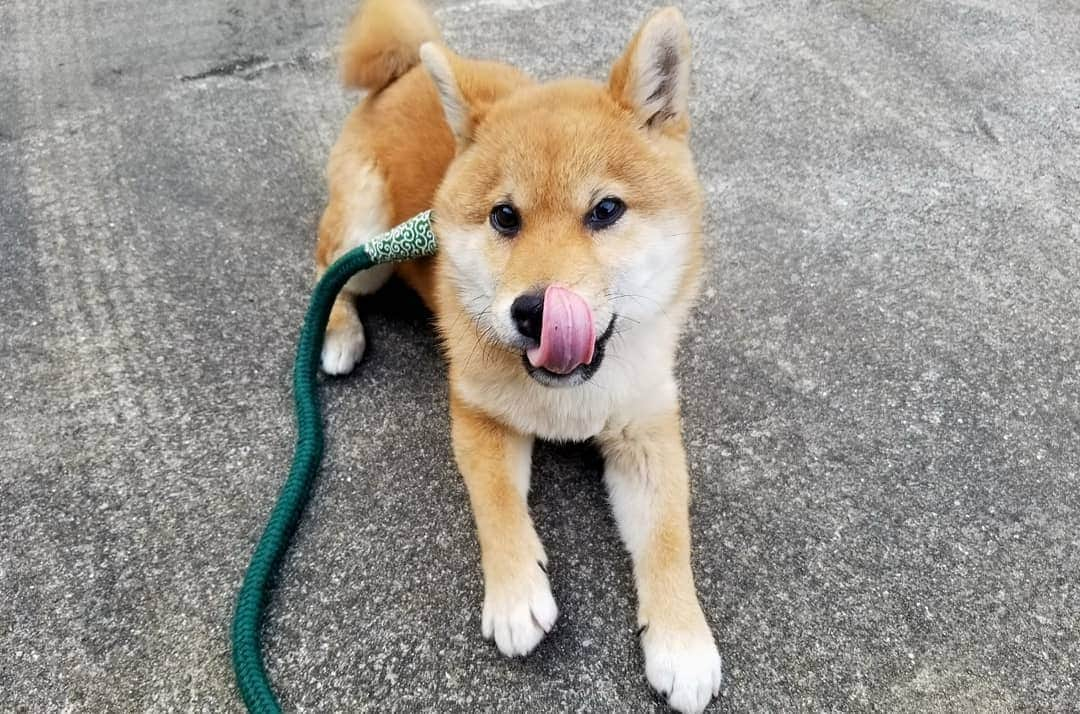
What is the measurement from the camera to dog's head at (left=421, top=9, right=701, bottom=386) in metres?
1.68

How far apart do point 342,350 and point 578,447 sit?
0.86m

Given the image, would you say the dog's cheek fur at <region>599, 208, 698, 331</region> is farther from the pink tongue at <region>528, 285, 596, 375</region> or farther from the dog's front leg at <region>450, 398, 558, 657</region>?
the dog's front leg at <region>450, 398, 558, 657</region>

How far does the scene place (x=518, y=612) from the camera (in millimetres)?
1785

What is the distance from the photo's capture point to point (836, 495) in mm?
2174

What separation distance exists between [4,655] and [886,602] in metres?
Result: 2.18

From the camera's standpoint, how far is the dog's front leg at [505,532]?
179 cm

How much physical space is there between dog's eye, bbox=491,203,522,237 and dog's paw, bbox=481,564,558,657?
2.79ft

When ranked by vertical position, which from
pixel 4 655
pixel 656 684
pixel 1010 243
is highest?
pixel 1010 243

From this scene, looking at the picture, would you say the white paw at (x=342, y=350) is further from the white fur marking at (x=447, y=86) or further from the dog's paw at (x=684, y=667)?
the dog's paw at (x=684, y=667)

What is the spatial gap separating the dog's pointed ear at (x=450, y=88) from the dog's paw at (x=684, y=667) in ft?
4.61

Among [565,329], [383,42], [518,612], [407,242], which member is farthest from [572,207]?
[383,42]

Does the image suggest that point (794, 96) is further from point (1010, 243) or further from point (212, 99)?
point (212, 99)

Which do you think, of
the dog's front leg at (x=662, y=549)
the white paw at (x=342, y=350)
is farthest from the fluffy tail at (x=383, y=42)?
the dog's front leg at (x=662, y=549)

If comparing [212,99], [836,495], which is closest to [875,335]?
[836,495]
